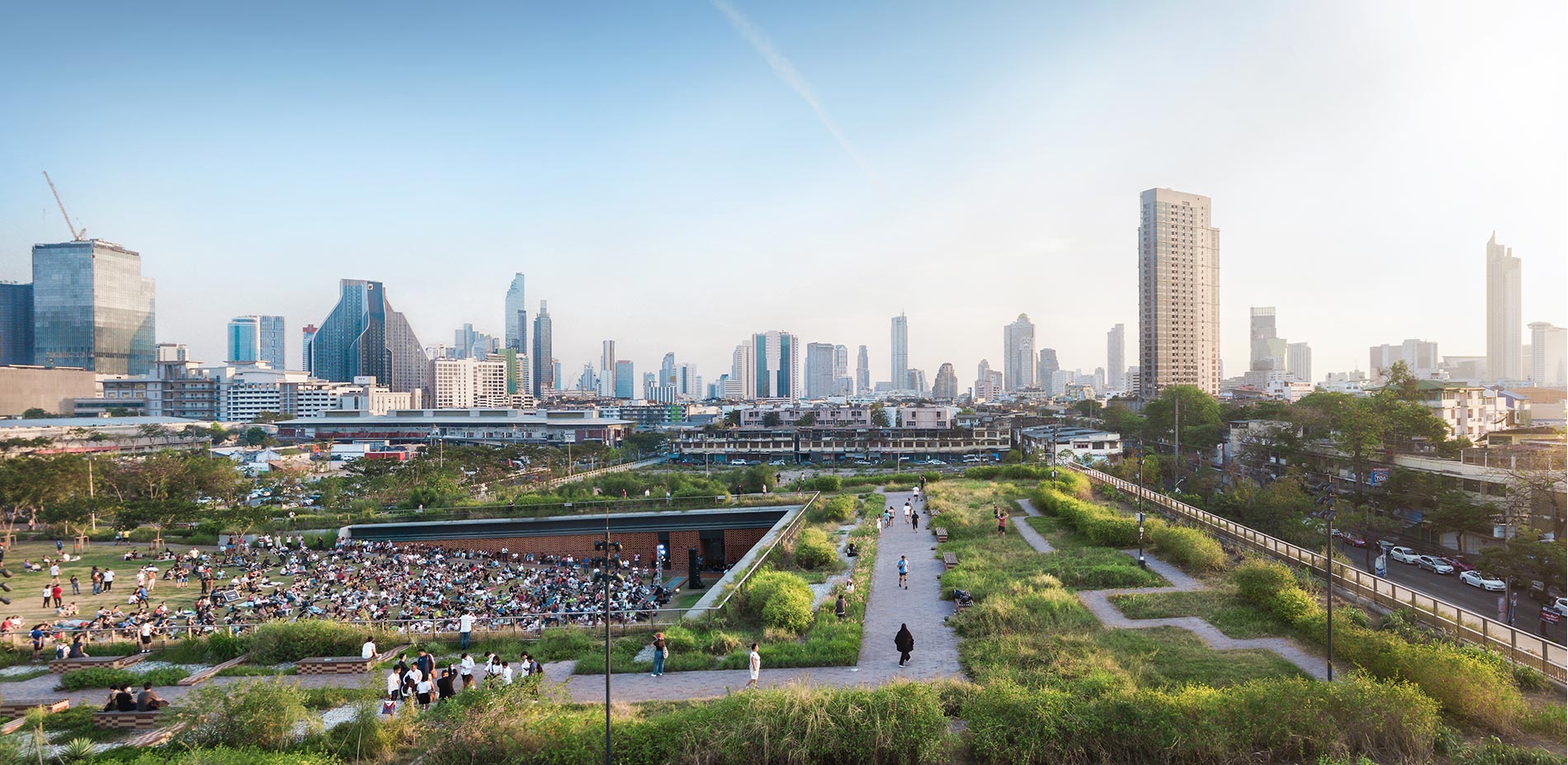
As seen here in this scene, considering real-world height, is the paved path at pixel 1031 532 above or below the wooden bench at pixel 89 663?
above

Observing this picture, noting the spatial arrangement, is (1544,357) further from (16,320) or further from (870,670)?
(16,320)

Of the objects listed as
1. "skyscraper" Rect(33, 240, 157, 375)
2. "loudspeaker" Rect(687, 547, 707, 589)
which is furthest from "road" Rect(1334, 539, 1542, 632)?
"skyscraper" Rect(33, 240, 157, 375)

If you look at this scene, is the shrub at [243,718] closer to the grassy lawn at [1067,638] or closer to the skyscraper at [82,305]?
the grassy lawn at [1067,638]

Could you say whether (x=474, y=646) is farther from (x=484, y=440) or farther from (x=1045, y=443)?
(x=484, y=440)

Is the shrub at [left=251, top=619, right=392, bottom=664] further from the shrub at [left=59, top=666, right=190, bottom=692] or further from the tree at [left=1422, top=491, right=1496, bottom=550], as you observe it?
the tree at [left=1422, top=491, right=1496, bottom=550]

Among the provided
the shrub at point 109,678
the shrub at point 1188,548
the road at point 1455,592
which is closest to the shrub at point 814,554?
the shrub at point 1188,548

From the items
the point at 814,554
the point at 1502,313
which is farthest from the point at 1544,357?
the point at 814,554

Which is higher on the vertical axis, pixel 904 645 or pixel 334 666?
pixel 904 645

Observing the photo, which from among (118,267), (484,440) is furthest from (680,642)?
(118,267)
